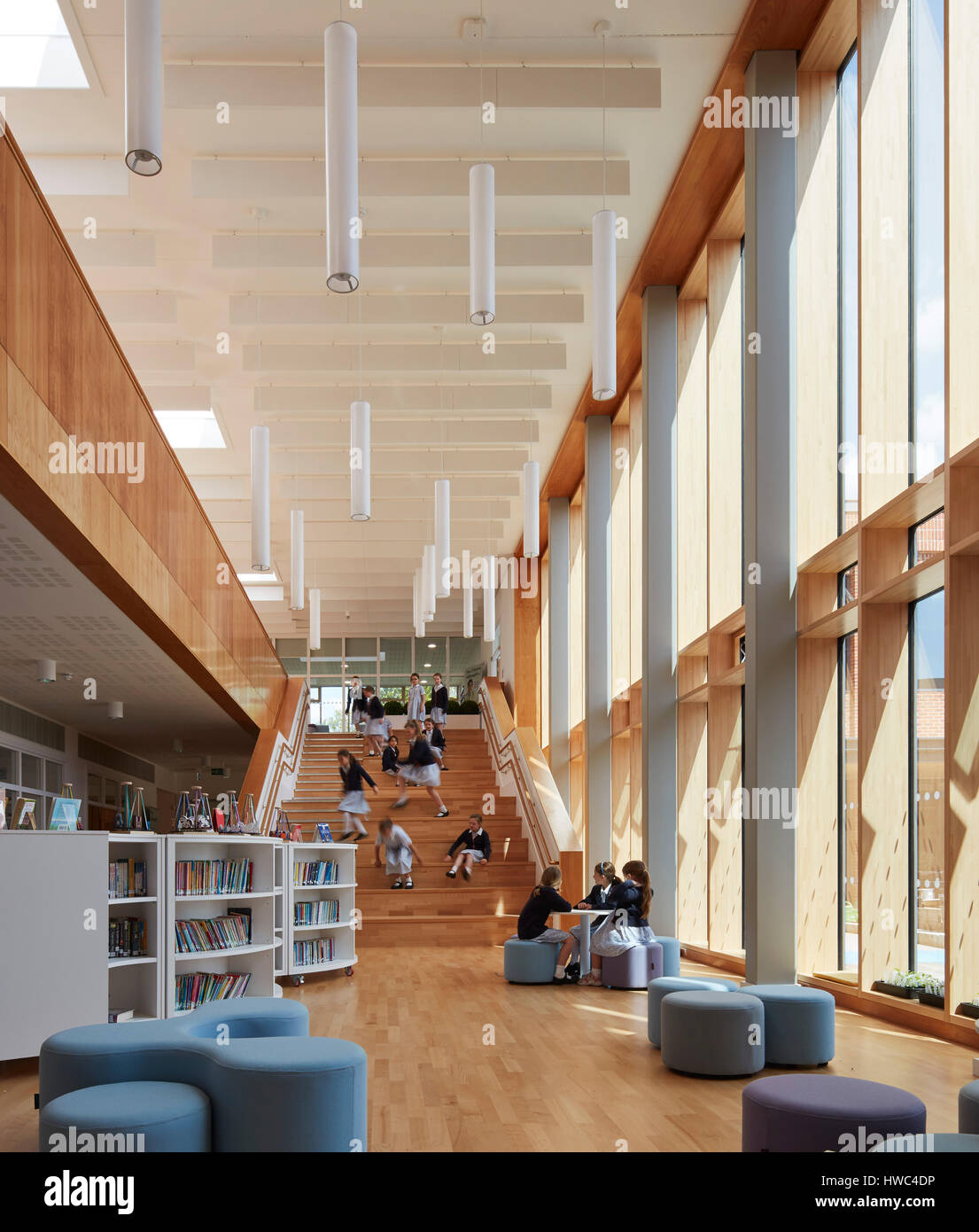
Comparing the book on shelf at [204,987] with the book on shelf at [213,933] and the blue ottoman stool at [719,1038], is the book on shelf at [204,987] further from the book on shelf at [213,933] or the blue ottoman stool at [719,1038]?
the blue ottoman stool at [719,1038]

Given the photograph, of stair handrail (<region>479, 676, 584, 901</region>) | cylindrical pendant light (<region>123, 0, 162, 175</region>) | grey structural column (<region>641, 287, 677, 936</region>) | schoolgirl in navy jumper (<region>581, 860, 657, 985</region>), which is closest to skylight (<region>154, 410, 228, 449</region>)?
stair handrail (<region>479, 676, 584, 901</region>)

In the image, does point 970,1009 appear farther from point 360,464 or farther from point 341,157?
point 360,464

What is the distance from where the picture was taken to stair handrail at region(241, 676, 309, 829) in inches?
621

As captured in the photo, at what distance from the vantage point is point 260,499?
12445mm

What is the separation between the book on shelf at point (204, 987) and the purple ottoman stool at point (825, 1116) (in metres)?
4.84

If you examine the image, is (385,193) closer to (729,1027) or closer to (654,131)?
(654,131)

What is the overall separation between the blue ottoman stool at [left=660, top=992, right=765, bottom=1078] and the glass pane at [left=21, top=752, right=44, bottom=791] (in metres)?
11.2

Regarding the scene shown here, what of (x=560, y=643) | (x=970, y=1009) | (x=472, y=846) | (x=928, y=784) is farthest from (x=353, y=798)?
(x=970, y=1009)

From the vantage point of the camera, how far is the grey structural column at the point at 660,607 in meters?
12.8

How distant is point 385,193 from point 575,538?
1126 cm

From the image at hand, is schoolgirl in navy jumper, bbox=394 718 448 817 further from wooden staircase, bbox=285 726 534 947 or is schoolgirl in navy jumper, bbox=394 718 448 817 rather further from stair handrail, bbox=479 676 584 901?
stair handrail, bbox=479 676 584 901

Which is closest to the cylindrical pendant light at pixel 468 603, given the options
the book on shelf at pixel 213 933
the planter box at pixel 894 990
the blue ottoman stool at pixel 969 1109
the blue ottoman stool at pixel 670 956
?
the blue ottoman stool at pixel 670 956

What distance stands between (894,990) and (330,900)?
217 inches
